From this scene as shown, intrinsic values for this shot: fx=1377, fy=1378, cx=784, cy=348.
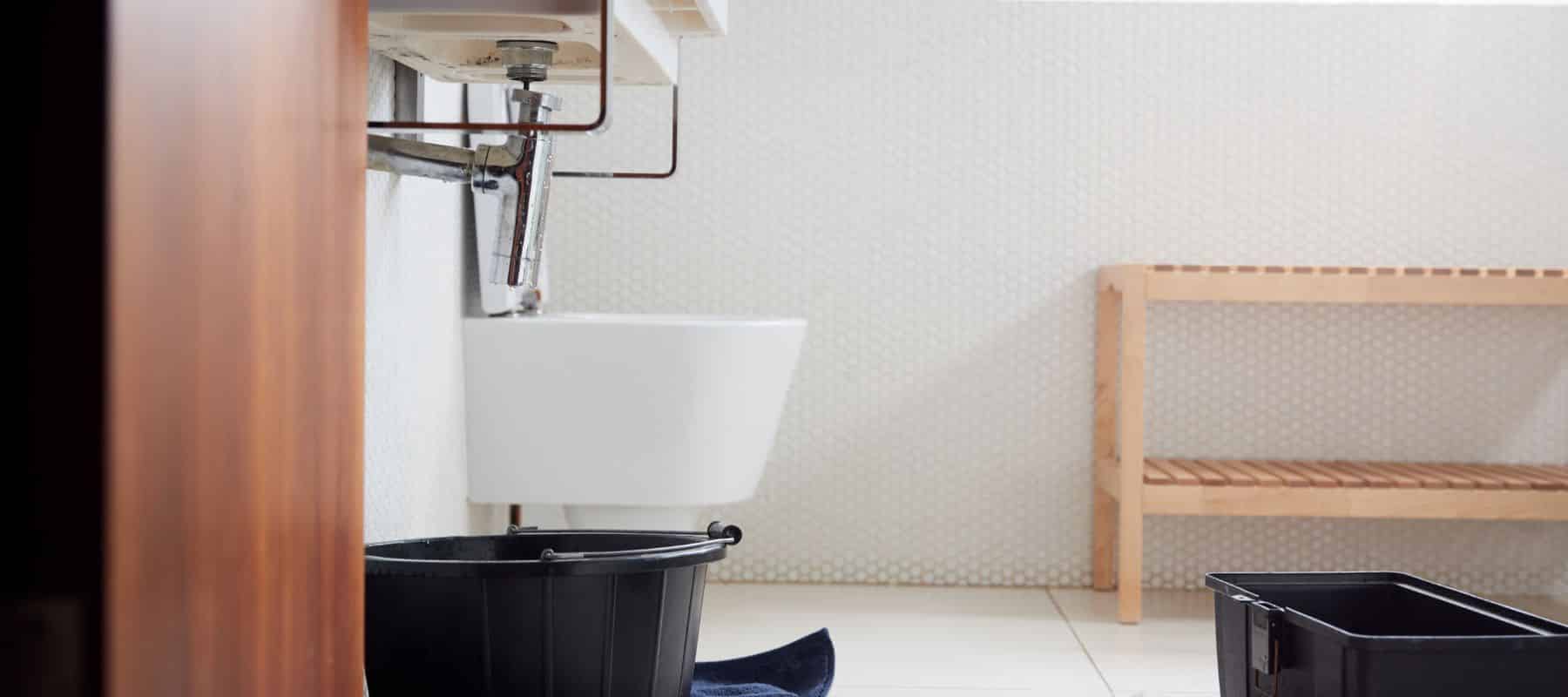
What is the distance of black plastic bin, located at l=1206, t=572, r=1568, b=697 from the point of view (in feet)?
4.18

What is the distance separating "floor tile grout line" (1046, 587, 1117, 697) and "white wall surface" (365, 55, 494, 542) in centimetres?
103

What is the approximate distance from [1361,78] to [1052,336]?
0.81m

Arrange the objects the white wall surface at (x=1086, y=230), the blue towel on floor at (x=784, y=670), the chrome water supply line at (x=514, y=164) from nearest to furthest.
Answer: the chrome water supply line at (x=514, y=164)
the blue towel on floor at (x=784, y=670)
the white wall surface at (x=1086, y=230)

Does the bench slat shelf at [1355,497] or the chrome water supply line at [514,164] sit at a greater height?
the chrome water supply line at [514,164]

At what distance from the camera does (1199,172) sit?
111 inches

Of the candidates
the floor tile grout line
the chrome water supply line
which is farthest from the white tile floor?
the chrome water supply line

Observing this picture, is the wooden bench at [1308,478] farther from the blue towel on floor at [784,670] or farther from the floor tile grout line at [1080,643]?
the blue towel on floor at [784,670]

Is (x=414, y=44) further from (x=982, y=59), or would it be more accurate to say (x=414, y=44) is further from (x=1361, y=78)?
(x=1361, y=78)

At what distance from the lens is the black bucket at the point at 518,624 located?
1.23 meters

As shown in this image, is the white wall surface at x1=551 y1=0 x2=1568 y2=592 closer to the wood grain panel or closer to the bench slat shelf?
the bench slat shelf

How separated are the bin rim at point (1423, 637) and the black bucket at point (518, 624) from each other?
2.04ft

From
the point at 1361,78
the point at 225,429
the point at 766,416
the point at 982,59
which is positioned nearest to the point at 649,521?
the point at 766,416

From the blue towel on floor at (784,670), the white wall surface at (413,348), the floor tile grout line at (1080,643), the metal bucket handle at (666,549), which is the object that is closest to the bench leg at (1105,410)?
the floor tile grout line at (1080,643)

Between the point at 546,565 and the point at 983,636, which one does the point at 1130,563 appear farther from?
the point at 546,565
